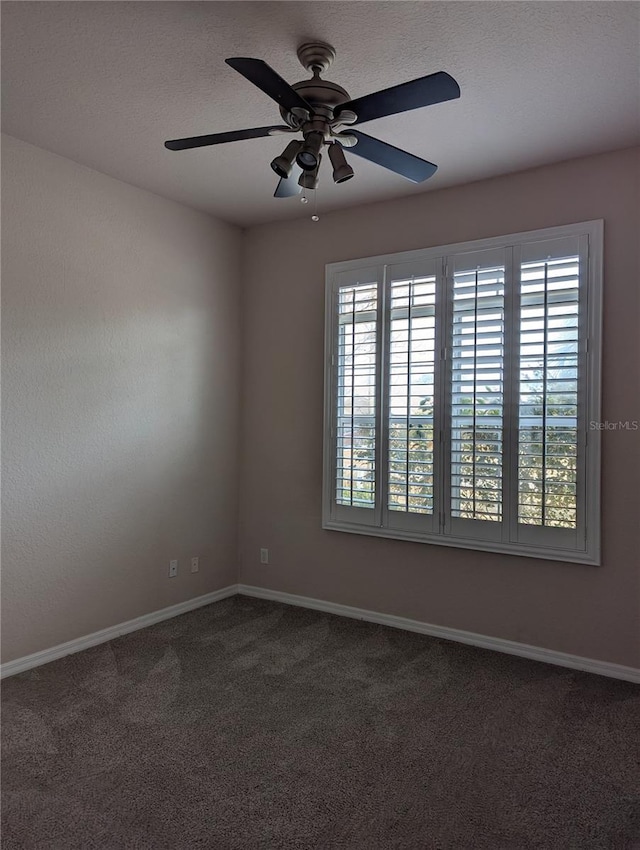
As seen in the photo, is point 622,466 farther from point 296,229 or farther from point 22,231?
point 22,231

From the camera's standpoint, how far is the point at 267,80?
1.92 meters

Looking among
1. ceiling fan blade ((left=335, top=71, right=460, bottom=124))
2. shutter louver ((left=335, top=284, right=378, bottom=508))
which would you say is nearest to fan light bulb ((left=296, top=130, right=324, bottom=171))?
ceiling fan blade ((left=335, top=71, right=460, bottom=124))

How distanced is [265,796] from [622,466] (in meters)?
2.35

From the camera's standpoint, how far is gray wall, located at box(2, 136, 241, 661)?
127 inches

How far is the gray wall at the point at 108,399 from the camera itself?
3.22 m

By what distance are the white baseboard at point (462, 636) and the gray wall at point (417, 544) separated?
Result: 1.6 inches

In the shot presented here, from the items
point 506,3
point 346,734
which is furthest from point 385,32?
point 346,734

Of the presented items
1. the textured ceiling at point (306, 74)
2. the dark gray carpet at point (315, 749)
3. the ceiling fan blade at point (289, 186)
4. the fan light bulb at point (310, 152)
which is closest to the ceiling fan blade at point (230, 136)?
the fan light bulb at point (310, 152)

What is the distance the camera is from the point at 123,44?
2354 millimetres

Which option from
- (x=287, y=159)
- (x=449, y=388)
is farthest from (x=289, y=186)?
(x=449, y=388)

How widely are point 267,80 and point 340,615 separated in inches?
130

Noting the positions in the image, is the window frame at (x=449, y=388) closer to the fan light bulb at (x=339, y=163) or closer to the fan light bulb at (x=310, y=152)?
the fan light bulb at (x=339, y=163)

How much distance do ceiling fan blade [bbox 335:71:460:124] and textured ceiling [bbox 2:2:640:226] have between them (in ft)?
1.14

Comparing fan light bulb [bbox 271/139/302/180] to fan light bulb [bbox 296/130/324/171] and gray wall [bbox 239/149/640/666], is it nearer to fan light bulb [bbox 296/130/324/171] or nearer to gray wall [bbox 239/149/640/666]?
fan light bulb [bbox 296/130/324/171]
